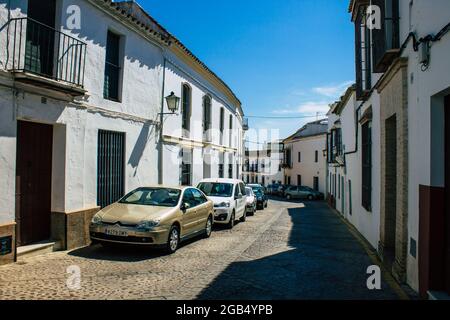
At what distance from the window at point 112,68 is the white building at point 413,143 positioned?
645 centimetres

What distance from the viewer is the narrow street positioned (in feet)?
17.3

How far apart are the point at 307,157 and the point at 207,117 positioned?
83.8 feet

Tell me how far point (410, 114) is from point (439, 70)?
1.43 m

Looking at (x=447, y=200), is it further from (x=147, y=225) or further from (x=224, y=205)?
(x=224, y=205)

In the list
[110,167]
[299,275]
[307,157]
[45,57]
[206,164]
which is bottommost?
[299,275]

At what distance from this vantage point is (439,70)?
4496 mm

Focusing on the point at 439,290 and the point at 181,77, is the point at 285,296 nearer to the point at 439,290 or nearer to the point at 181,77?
the point at 439,290

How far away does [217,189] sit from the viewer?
1330 cm

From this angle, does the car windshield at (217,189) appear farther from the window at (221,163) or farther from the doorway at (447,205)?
the doorway at (447,205)

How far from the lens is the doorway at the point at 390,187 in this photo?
24.7ft

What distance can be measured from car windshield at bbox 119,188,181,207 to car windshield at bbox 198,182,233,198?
3.96 metres

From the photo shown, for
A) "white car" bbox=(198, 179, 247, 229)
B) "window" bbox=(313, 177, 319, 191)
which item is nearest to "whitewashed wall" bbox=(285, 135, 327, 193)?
"window" bbox=(313, 177, 319, 191)

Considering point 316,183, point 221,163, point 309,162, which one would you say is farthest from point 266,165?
point 221,163
